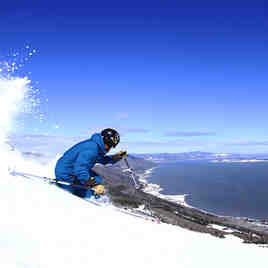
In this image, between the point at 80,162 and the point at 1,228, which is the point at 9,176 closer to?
the point at 80,162

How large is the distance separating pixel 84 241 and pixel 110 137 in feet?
14.4

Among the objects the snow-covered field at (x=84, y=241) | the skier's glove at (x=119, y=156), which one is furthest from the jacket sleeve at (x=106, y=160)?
the snow-covered field at (x=84, y=241)

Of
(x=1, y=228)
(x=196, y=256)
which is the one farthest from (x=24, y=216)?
(x=196, y=256)

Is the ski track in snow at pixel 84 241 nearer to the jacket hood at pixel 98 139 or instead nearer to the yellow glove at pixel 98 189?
the yellow glove at pixel 98 189

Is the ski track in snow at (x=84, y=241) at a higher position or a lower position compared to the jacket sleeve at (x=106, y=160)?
lower

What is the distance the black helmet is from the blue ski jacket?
0.78 ft

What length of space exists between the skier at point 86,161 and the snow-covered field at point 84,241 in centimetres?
143

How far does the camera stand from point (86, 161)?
783 centimetres

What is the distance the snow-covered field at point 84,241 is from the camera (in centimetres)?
376

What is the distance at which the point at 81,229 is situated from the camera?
4859mm

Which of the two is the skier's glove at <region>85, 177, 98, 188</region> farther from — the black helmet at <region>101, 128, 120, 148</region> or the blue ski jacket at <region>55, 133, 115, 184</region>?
the black helmet at <region>101, 128, 120, 148</region>

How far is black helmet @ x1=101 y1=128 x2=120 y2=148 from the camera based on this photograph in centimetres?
848

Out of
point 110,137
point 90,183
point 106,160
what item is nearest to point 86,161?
point 90,183

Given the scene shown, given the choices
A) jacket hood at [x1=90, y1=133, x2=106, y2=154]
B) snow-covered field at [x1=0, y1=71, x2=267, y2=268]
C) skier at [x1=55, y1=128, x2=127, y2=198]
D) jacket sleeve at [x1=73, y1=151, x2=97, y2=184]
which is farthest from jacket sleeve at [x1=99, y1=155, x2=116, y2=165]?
snow-covered field at [x1=0, y1=71, x2=267, y2=268]
